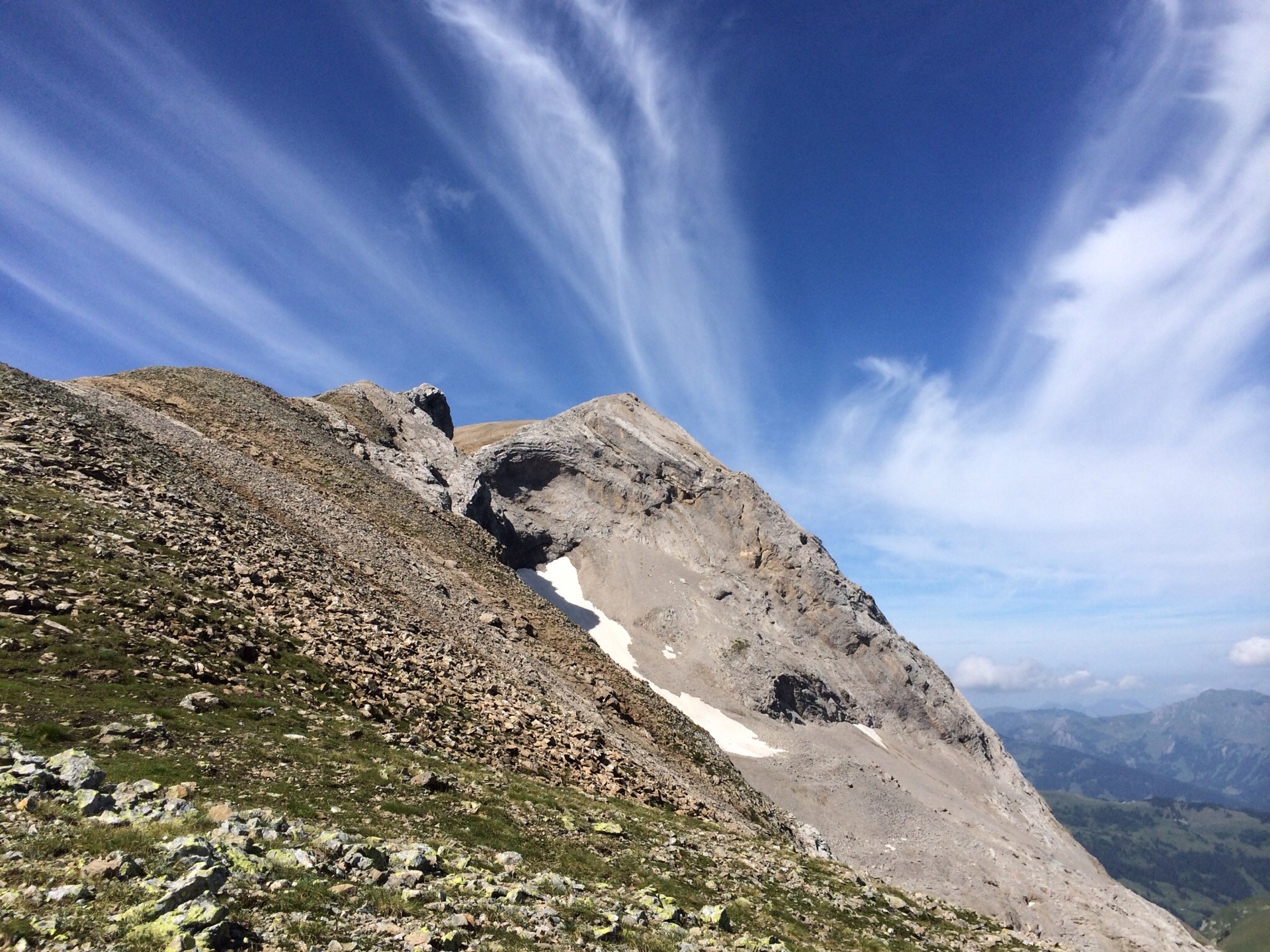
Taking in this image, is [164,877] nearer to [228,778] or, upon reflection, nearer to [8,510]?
[228,778]

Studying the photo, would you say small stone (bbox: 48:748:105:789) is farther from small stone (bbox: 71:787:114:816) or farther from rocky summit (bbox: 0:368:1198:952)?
small stone (bbox: 71:787:114:816)

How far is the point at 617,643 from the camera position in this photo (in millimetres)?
76438

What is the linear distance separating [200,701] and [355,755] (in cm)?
433

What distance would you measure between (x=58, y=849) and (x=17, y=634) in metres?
10.3

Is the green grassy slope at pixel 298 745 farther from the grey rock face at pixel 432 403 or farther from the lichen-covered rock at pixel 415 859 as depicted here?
the grey rock face at pixel 432 403

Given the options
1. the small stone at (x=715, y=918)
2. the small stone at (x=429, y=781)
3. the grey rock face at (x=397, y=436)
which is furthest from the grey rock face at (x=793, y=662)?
the small stone at (x=429, y=781)

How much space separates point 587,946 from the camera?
433 inches

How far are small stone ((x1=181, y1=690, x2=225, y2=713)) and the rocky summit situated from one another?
2.3 inches

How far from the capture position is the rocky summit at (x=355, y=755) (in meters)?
9.84

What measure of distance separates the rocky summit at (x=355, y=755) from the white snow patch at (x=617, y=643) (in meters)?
0.75

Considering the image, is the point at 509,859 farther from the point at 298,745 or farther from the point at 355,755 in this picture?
the point at 298,745

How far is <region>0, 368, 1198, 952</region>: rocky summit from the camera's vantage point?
984 centimetres

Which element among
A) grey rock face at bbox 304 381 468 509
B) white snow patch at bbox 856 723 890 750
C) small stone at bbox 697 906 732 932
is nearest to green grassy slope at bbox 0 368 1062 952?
small stone at bbox 697 906 732 932

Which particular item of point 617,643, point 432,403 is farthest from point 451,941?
point 432,403
